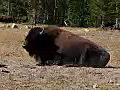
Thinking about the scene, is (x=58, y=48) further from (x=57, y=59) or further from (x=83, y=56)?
(x=83, y=56)

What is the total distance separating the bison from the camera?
11961 mm

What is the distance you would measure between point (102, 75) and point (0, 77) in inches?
106

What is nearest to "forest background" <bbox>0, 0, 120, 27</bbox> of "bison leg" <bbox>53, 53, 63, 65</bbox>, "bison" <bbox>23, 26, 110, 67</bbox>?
"bison" <bbox>23, 26, 110, 67</bbox>

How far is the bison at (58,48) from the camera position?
12.0 meters

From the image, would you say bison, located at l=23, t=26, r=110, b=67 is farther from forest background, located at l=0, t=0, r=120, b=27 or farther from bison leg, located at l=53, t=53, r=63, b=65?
forest background, located at l=0, t=0, r=120, b=27

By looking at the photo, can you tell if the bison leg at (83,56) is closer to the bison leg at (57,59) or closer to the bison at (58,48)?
the bison at (58,48)

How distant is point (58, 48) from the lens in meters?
12.1

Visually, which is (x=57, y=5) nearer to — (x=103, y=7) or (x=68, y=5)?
(x=68, y=5)

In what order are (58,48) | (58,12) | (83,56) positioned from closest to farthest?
(58,48) < (83,56) < (58,12)

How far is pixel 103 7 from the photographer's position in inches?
2896

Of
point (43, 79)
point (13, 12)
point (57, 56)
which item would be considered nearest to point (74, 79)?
point (43, 79)

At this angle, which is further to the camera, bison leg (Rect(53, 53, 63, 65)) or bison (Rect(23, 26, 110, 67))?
bison leg (Rect(53, 53, 63, 65))

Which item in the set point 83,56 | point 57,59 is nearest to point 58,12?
point 83,56

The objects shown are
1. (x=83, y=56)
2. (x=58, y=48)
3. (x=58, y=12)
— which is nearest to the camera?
(x=58, y=48)
